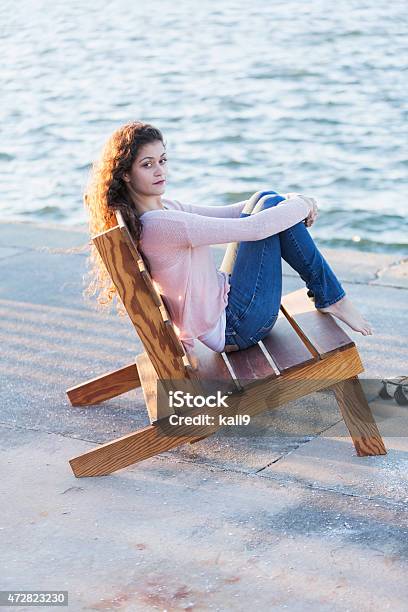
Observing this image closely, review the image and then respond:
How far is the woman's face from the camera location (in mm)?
4098

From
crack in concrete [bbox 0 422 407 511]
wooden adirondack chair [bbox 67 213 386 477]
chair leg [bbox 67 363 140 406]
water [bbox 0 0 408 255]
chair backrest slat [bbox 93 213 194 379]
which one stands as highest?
chair backrest slat [bbox 93 213 194 379]

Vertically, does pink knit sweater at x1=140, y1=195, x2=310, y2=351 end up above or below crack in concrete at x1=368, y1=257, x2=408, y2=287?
above

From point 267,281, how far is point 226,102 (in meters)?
11.4

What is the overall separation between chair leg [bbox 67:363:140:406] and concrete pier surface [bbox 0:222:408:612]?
0.19 ft

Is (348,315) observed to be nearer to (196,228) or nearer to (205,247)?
(205,247)

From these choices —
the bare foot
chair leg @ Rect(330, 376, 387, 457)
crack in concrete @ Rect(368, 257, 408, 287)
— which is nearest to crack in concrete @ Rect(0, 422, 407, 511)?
chair leg @ Rect(330, 376, 387, 457)

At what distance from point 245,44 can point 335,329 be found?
55.2 feet

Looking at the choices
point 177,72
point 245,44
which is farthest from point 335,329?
point 245,44

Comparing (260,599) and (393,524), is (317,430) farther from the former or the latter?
(260,599)

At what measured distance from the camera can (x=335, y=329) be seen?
4.22 m

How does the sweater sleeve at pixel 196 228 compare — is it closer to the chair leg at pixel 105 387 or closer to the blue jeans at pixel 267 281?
the blue jeans at pixel 267 281

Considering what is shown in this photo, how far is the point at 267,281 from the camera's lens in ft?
14.2

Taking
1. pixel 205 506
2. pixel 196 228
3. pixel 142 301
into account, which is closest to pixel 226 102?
pixel 196 228

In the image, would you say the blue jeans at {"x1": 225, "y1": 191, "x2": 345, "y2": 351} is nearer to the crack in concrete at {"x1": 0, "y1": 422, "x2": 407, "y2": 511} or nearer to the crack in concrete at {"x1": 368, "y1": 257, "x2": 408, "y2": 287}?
the crack in concrete at {"x1": 0, "y1": 422, "x2": 407, "y2": 511}
